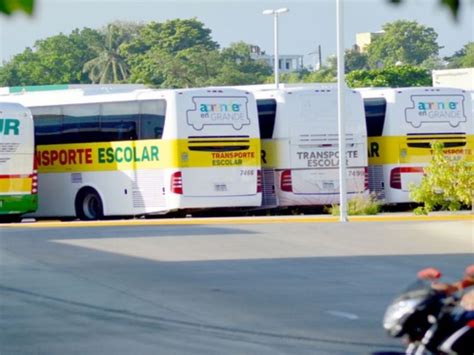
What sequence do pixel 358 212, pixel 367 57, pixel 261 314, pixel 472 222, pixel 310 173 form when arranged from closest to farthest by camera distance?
1. pixel 261 314
2. pixel 472 222
3. pixel 358 212
4. pixel 310 173
5. pixel 367 57

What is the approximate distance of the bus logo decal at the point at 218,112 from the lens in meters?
30.4

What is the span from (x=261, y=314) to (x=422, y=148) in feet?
64.0

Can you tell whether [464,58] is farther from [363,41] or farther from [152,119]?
[152,119]

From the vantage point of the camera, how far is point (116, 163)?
30984 mm

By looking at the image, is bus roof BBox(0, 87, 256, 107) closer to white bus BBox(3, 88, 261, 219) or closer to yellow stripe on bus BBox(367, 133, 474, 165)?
white bus BBox(3, 88, 261, 219)

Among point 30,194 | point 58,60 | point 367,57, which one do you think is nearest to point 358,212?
point 30,194

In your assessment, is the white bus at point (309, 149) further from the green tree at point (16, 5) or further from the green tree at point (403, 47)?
the green tree at point (403, 47)

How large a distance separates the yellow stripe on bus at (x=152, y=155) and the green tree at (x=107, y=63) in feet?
156

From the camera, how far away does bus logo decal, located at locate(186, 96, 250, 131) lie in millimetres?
30406

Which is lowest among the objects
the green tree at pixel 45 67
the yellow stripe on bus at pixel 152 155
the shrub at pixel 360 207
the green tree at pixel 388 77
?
the shrub at pixel 360 207

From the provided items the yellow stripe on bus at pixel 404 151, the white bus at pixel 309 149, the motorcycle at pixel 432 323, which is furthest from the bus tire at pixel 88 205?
the motorcycle at pixel 432 323

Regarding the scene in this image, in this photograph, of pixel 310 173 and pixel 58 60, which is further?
pixel 58 60

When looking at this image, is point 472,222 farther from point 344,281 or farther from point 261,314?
point 261,314

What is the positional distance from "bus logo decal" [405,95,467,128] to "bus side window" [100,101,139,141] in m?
7.09
